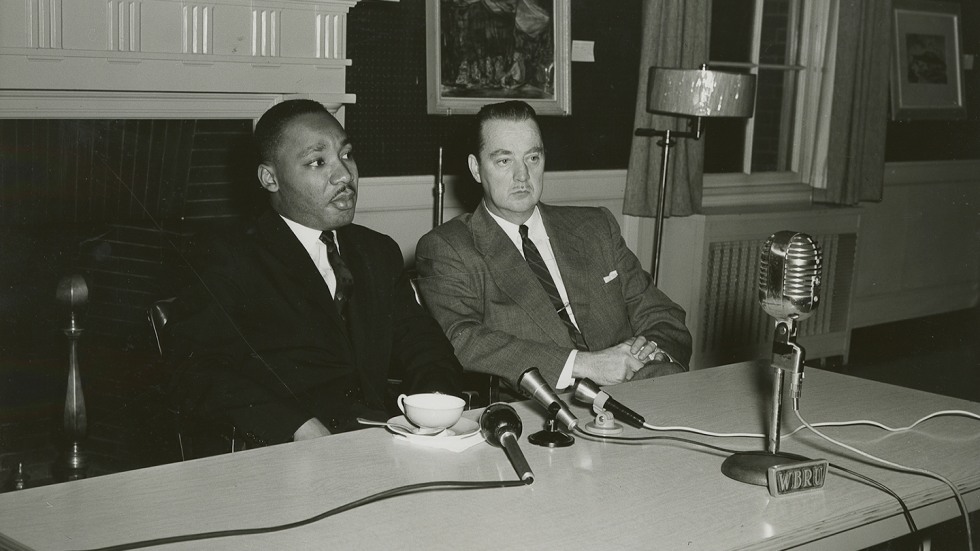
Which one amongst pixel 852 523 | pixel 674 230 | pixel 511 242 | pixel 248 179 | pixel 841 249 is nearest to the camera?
pixel 852 523

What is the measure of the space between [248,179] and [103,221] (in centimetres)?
53

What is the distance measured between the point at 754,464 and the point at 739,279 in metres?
3.58

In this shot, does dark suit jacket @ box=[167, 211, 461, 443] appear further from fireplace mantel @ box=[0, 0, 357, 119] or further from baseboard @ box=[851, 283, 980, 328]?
baseboard @ box=[851, 283, 980, 328]

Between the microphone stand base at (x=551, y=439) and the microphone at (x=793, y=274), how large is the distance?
45cm

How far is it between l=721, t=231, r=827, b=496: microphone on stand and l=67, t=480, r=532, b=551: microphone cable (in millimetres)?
400

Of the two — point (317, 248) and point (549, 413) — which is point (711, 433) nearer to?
point (549, 413)

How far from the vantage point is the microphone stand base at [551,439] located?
1912 mm

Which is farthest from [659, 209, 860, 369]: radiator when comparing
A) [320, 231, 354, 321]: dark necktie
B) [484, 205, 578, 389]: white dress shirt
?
[320, 231, 354, 321]: dark necktie

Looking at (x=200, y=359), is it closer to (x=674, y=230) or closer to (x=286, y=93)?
(x=286, y=93)

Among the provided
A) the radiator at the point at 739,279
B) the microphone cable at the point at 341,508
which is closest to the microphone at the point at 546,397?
the microphone cable at the point at 341,508

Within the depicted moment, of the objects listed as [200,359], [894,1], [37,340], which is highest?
[894,1]

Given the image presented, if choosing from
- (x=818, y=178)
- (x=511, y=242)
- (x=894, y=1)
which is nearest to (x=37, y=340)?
(x=511, y=242)

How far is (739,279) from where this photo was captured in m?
5.23

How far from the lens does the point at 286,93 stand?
3.50 metres
